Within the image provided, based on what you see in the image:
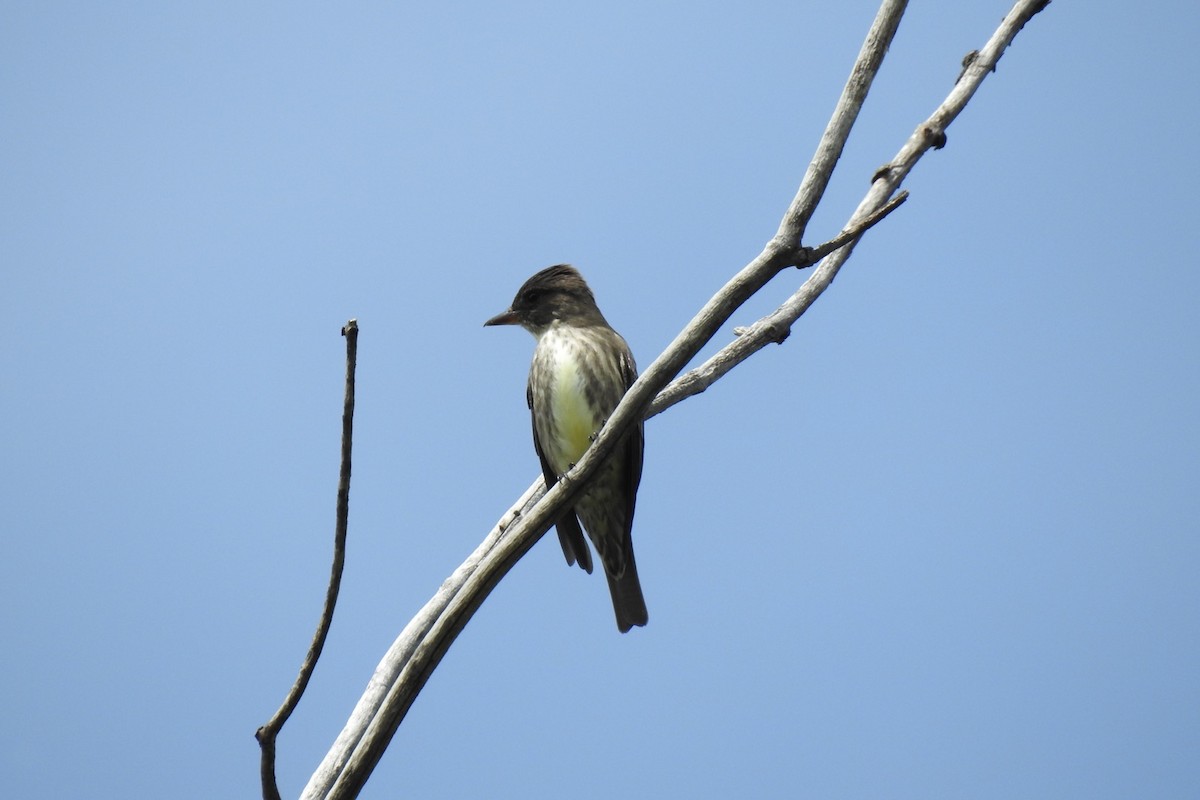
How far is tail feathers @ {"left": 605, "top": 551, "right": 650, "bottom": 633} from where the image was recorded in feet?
18.8

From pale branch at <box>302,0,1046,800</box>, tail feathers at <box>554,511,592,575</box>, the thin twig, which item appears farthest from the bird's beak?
the thin twig

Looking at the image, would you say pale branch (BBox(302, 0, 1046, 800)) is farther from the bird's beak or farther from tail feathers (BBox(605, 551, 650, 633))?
the bird's beak

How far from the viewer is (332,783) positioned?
316 centimetres

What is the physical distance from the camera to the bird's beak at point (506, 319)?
21.9 ft

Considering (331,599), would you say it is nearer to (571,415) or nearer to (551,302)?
(571,415)

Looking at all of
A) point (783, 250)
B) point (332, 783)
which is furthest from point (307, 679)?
point (783, 250)

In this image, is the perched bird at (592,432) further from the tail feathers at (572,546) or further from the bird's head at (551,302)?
the bird's head at (551,302)

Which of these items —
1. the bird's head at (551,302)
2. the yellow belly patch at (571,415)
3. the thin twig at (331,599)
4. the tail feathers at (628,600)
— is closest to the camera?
the thin twig at (331,599)

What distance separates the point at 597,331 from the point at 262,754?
3.83m

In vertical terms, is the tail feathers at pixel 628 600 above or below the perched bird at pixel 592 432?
below

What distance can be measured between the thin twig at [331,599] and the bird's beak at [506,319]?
3.84 metres

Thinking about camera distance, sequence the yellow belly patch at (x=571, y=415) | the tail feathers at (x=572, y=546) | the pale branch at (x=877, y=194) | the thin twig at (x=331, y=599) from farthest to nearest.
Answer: the yellow belly patch at (x=571, y=415) < the tail feathers at (x=572, y=546) < the pale branch at (x=877, y=194) < the thin twig at (x=331, y=599)

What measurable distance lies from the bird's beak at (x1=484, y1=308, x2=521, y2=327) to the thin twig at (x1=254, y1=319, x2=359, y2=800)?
151 inches

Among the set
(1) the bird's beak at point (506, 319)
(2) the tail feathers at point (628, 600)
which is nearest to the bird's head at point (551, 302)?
(1) the bird's beak at point (506, 319)
